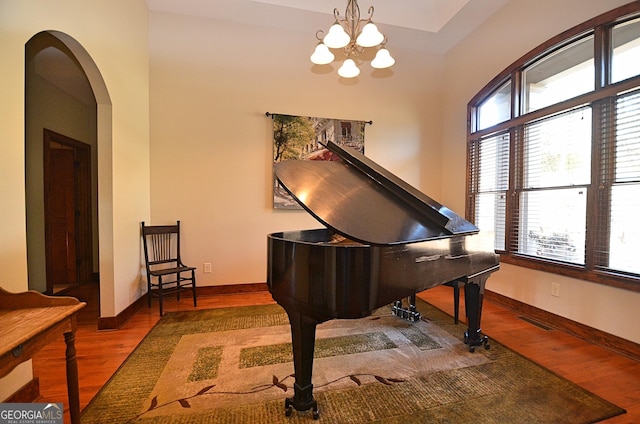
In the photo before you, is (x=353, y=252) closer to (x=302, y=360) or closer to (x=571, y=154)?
(x=302, y=360)

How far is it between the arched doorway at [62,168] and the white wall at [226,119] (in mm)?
745

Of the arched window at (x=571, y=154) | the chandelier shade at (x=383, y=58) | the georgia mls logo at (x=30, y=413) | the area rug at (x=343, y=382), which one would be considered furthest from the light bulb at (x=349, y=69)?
the georgia mls logo at (x=30, y=413)

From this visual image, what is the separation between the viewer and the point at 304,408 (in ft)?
4.79

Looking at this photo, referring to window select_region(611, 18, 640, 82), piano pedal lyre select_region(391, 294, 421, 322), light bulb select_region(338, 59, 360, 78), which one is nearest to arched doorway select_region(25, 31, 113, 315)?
light bulb select_region(338, 59, 360, 78)

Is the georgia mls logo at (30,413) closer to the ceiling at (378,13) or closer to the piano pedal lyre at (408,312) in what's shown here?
the piano pedal lyre at (408,312)

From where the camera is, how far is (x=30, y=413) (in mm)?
1142

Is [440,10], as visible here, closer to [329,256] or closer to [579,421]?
[329,256]

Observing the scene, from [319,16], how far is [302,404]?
3772 mm

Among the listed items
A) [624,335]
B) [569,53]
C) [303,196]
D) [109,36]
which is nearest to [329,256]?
[303,196]

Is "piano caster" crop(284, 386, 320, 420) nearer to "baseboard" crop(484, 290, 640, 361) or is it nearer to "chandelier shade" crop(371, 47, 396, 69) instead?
"baseboard" crop(484, 290, 640, 361)

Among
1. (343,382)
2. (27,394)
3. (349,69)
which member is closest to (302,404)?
(343,382)

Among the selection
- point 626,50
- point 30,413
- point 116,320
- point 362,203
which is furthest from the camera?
point 116,320

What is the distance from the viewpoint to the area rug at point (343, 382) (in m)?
1.48

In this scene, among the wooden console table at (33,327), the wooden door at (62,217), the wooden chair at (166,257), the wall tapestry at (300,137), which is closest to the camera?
the wooden console table at (33,327)
